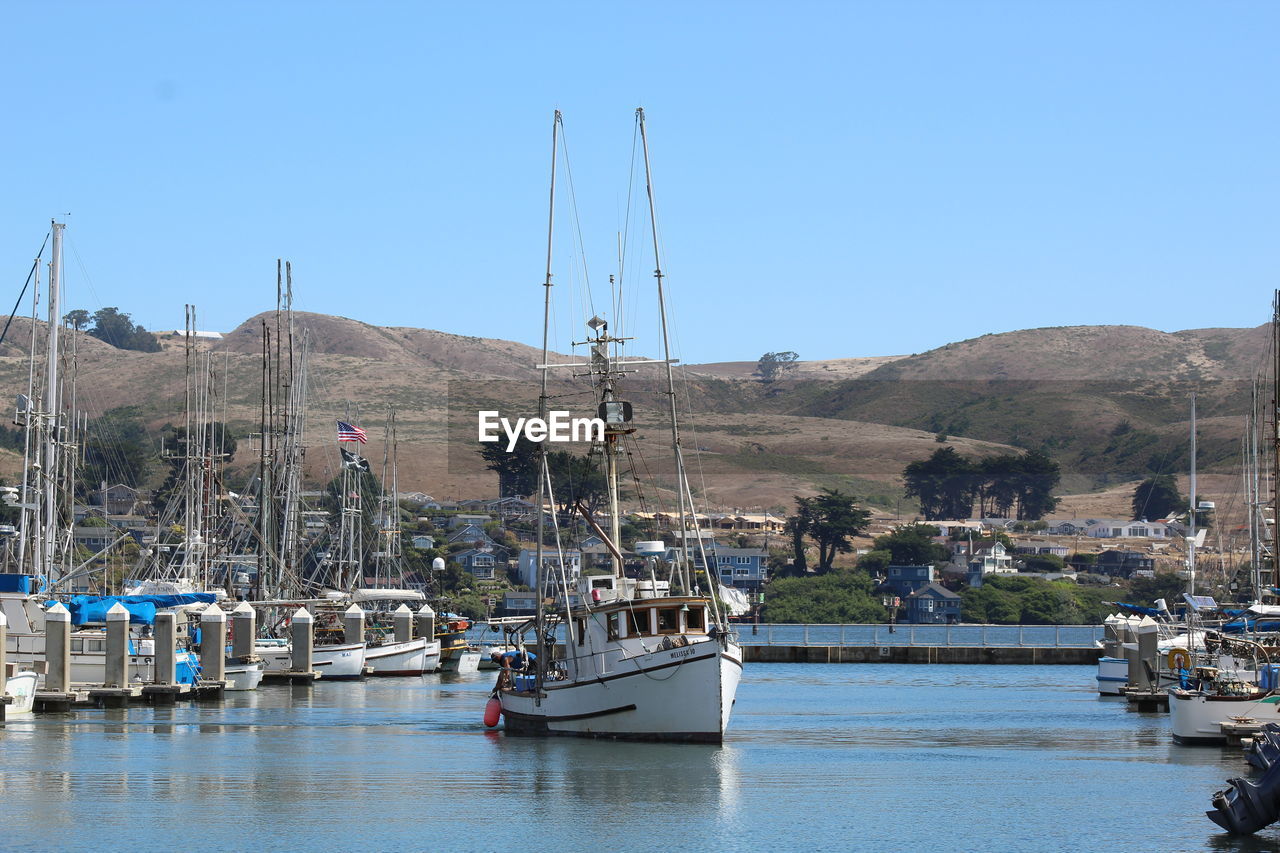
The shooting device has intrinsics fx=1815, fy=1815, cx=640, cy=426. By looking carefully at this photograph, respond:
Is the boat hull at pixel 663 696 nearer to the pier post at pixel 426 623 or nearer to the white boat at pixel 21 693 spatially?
the white boat at pixel 21 693

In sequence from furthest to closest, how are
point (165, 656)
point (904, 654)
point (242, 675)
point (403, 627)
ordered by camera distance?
point (904, 654) < point (403, 627) < point (242, 675) < point (165, 656)

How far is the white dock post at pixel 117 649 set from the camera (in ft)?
211

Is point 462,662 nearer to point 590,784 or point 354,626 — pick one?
point 354,626

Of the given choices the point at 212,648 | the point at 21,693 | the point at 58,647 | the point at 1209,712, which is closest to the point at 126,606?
the point at 212,648

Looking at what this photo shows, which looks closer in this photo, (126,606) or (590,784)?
(590,784)

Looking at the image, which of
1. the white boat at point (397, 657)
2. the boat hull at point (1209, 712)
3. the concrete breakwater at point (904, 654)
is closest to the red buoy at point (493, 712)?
the boat hull at point (1209, 712)

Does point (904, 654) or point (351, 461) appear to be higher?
point (351, 461)

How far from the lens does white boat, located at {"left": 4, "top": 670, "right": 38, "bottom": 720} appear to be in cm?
6012

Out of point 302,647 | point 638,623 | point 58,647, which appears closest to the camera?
point 638,623

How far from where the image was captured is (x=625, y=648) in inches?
2008

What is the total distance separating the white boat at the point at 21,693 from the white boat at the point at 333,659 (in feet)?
89.2

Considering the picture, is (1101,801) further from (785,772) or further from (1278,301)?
(1278,301)

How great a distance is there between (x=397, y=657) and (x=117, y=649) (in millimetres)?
33236

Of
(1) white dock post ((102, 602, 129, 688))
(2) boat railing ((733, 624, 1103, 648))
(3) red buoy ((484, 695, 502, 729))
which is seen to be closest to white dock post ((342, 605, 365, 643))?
(1) white dock post ((102, 602, 129, 688))
